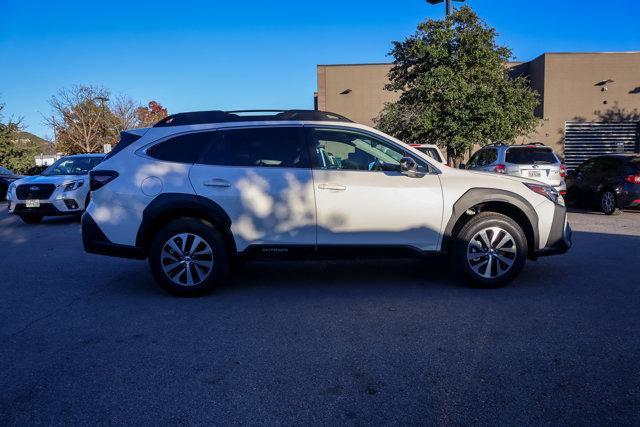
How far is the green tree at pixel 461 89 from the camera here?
17.5 m

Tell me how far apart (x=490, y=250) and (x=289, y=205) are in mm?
2230

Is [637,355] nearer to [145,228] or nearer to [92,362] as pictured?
[92,362]

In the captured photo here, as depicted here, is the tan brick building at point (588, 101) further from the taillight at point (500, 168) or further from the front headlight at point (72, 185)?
the front headlight at point (72, 185)

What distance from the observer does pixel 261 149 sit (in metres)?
5.58

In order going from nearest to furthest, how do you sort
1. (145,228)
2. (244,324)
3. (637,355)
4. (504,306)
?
(637,355) < (244,324) < (504,306) < (145,228)

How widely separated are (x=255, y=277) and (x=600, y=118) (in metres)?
26.6

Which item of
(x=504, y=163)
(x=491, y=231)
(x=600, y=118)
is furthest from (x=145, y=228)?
(x=600, y=118)

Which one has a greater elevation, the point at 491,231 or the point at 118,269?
the point at 491,231

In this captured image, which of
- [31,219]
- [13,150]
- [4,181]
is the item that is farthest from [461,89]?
Answer: [13,150]

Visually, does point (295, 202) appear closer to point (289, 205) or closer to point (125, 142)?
point (289, 205)

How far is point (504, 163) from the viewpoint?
12352 millimetres

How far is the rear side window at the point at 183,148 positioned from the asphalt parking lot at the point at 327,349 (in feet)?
5.00

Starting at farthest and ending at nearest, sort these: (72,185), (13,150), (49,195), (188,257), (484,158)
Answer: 1. (13,150)
2. (484,158)
3. (72,185)
4. (49,195)
5. (188,257)

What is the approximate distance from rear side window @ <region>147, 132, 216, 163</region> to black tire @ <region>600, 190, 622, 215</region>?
34.2ft
